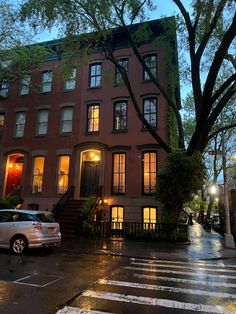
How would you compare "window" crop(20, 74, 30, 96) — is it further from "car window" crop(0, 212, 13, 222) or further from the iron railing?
"car window" crop(0, 212, 13, 222)

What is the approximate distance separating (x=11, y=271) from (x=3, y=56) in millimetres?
16059

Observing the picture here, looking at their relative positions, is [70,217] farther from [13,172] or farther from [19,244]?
[13,172]

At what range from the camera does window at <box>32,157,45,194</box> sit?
21797mm

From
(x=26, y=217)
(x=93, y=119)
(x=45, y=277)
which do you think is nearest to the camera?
(x=45, y=277)

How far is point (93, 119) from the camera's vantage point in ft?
71.7

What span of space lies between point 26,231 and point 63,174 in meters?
10.5

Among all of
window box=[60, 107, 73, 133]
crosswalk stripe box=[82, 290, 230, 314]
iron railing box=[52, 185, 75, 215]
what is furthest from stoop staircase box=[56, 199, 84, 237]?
crosswalk stripe box=[82, 290, 230, 314]

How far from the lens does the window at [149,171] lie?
63.5 feet

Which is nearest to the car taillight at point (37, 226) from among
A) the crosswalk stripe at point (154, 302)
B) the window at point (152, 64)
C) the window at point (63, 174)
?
the crosswalk stripe at point (154, 302)

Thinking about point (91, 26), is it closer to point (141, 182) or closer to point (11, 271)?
point (141, 182)

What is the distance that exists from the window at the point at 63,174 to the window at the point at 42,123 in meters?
2.91

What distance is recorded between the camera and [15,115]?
2405 cm

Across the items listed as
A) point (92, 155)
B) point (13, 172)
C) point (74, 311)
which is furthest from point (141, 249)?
point (13, 172)

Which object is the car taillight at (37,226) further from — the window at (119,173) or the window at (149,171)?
the window at (149,171)
